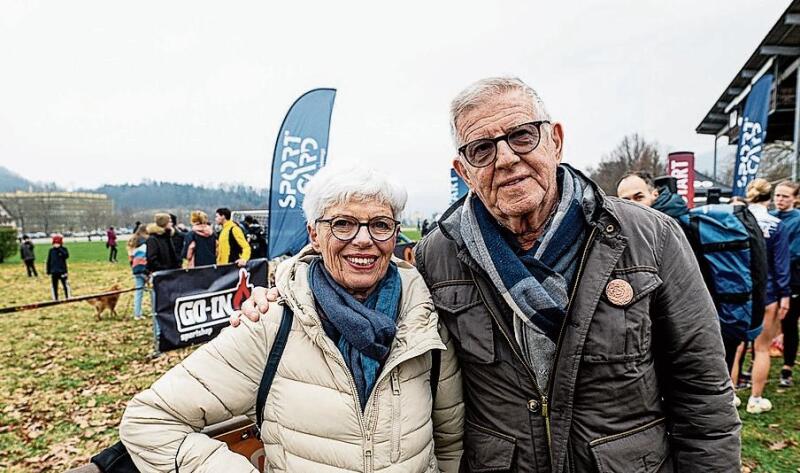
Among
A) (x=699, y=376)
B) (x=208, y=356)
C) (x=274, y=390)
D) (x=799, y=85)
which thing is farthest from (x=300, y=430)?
(x=799, y=85)

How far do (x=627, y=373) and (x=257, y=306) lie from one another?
4.10 ft

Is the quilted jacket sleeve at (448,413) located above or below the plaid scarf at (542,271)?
below

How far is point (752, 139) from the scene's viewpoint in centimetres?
1027

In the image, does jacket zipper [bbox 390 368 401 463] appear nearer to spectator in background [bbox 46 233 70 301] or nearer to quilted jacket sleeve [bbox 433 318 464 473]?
quilted jacket sleeve [bbox 433 318 464 473]

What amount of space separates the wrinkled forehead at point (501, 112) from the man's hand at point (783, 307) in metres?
4.87

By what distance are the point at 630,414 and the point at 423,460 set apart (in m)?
0.70

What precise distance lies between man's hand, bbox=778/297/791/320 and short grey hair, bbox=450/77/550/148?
4790 millimetres

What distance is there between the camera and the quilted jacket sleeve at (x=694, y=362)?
149 centimetres

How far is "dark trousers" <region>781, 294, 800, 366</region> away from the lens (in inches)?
203

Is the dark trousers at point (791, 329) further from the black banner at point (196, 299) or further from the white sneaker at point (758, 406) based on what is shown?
the black banner at point (196, 299)

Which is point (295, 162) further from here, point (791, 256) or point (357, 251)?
point (791, 256)

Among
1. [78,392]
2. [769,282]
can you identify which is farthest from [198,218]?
[769,282]

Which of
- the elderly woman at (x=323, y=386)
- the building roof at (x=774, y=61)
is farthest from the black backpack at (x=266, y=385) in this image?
the building roof at (x=774, y=61)

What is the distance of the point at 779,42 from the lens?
55.5 ft
